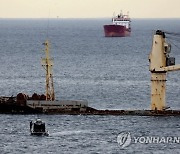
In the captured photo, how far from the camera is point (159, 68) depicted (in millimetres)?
93812

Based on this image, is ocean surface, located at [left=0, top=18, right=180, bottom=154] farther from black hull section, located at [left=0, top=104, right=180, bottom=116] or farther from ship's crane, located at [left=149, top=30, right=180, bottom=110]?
ship's crane, located at [left=149, top=30, right=180, bottom=110]

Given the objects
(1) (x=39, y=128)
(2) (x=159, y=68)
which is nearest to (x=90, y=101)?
(2) (x=159, y=68)

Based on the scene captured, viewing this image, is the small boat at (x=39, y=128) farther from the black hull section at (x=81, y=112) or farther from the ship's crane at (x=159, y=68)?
the ship's crane at (x=159, y=68)

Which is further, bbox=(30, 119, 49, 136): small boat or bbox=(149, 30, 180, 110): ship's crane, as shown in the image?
bbox=(149, 30, 180, 110): ship's crane

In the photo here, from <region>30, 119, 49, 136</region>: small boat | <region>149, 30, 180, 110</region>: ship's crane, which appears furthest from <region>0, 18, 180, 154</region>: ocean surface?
<region>149, 30, 180, 110</region>: ship's crane

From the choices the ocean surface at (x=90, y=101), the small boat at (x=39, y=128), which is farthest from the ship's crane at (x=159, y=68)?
the small boat at (x=39, y=128)

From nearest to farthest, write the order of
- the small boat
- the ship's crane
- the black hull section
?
the small boat
the black hull section
the ship's crane

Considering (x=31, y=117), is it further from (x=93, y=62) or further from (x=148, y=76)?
(x=93, y=62)

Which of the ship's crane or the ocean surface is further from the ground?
the ship's crane

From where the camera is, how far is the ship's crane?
93812 millimetres

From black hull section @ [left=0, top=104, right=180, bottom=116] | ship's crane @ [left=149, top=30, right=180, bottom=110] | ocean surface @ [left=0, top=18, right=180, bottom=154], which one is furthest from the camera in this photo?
ship's crane @ [left=149, top=30, right=180, bottom=110]

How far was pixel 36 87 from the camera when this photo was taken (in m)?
126

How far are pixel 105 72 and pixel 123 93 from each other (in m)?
34.8

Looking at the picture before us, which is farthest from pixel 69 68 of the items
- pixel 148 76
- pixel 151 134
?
pixel 151 134
